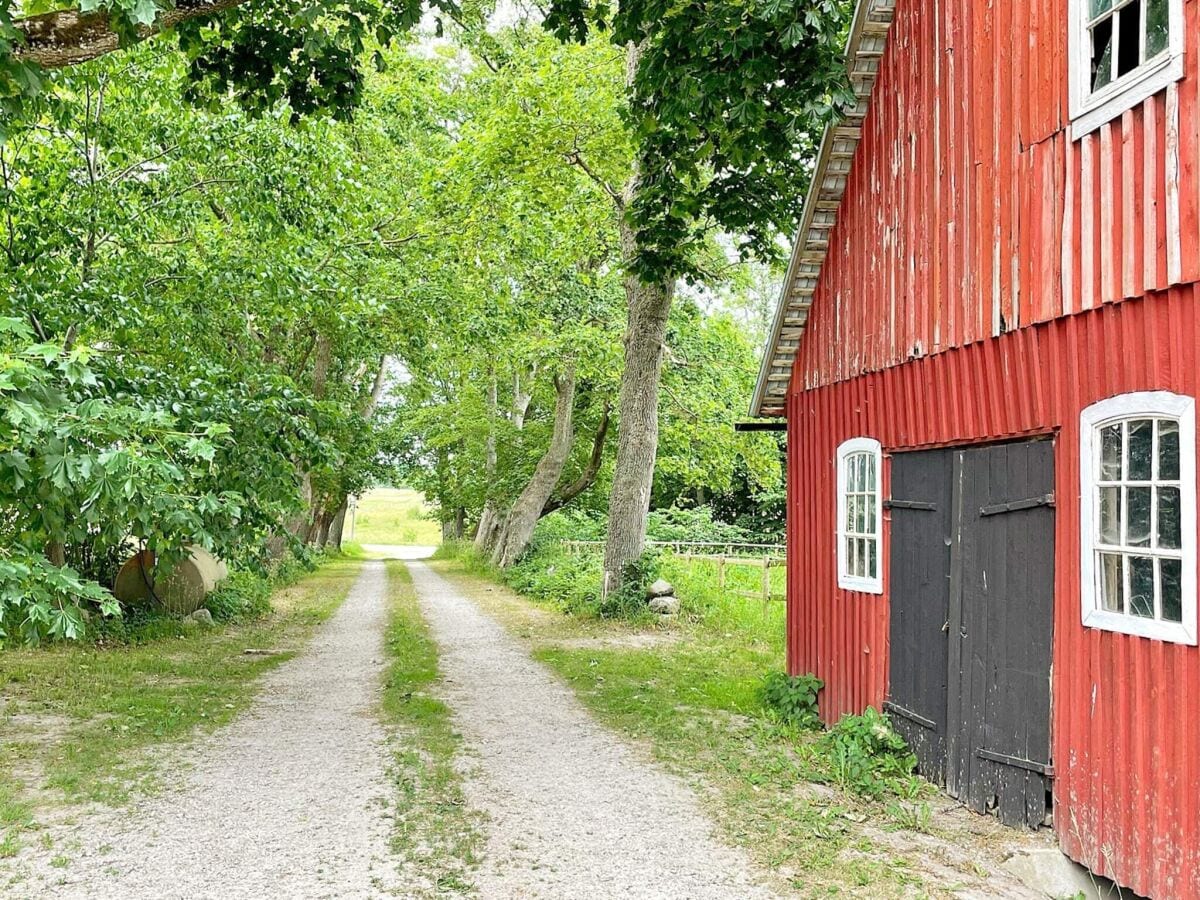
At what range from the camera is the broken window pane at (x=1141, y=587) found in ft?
16.9

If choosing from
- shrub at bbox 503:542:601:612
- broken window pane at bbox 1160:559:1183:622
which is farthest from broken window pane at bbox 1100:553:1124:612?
shrub at bbox 503:542:601:612

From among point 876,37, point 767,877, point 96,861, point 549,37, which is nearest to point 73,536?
point 96,861

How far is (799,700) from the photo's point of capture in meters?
9.20

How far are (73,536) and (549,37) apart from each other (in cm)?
1518

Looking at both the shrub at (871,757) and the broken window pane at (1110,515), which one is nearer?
the broken window pane at (1110,515)

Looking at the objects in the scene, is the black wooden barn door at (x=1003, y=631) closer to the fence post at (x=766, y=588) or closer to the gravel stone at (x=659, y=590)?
the fence post at (x=766, y=588)

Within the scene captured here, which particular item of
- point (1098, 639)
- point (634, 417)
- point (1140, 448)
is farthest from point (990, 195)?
point (634, 417)

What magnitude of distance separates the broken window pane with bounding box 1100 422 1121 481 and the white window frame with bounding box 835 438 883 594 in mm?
2643

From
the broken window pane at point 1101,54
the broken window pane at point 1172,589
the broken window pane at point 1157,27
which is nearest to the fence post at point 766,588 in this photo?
the broken window pane at point 1172,589

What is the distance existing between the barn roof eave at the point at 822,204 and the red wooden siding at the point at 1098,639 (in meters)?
1.84

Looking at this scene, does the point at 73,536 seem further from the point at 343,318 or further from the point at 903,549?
the point at 343,318

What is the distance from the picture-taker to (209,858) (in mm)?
5645

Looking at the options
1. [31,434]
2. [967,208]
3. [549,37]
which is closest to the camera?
[31,434]

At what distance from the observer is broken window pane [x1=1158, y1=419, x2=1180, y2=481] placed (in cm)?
501
